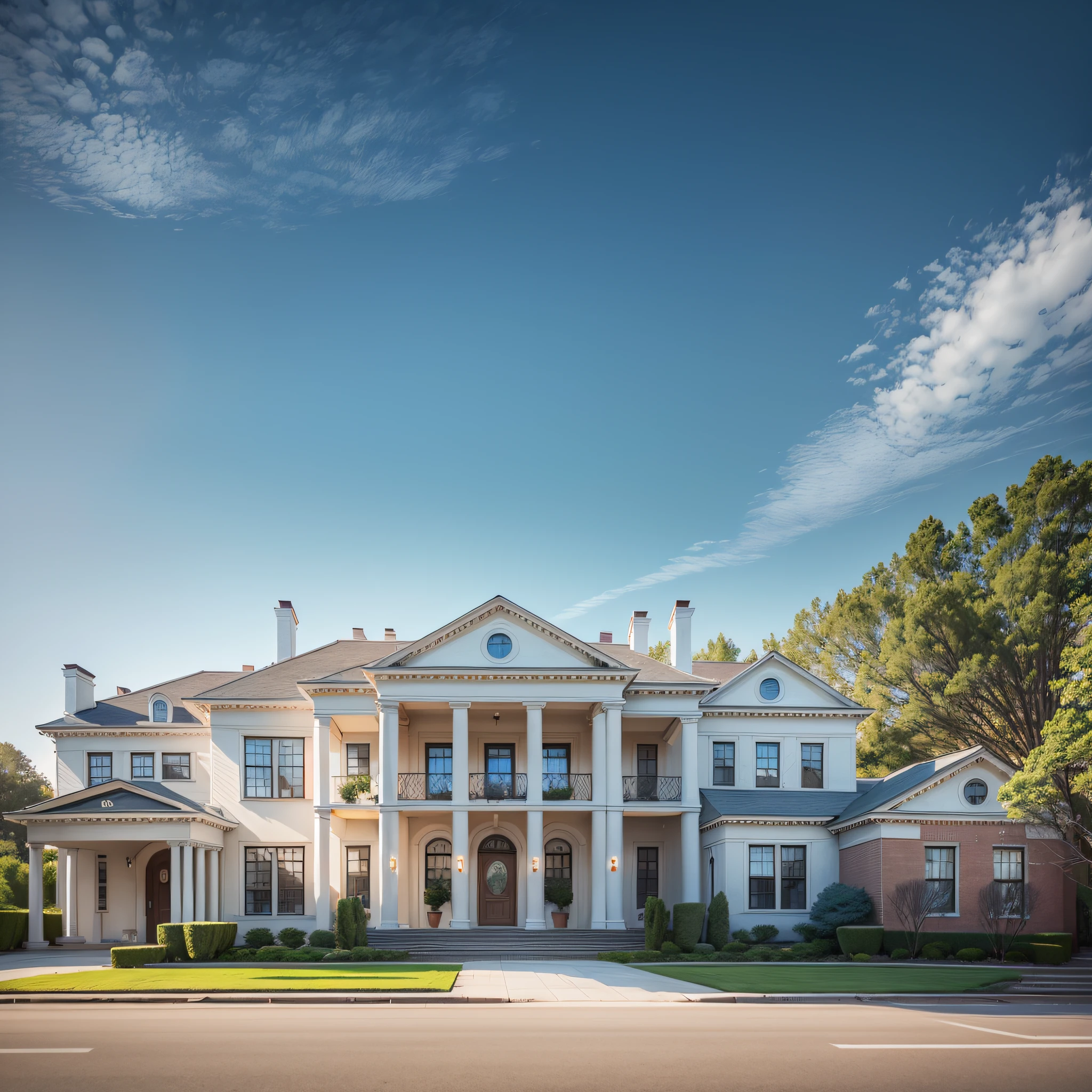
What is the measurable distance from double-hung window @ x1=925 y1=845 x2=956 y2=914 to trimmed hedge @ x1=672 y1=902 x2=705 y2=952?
648 cm

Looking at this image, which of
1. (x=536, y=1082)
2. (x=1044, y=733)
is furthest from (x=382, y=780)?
(x=536, y=1082)

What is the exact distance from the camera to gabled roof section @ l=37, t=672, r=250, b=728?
3366 cm

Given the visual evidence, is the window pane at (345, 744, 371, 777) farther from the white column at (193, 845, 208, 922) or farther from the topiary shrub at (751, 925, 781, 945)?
the topiary shrub at (751, 925, 781, 945)

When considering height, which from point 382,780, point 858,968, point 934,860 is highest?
point 382,780

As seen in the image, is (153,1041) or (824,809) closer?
(153,1041)

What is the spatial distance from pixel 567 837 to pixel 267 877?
981 cm

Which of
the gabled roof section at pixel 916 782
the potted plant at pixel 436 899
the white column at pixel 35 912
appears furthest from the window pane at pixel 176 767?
the gabled roof section at pixel 916 782

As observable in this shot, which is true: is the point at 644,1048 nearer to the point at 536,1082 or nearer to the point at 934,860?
the point at 536,1082

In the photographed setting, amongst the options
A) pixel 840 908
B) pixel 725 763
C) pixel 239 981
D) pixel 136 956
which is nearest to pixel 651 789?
pixel 725 763

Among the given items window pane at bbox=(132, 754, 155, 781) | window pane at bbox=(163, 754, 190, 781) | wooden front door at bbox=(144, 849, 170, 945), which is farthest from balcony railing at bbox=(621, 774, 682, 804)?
window pane at bbox=(132, 754, 155, 781)

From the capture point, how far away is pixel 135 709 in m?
34.8

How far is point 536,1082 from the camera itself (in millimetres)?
9078

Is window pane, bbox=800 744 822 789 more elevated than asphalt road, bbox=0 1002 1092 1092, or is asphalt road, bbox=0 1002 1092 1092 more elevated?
window pane, bbox=800 744 822 789

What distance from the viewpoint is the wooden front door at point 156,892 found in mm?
32094
